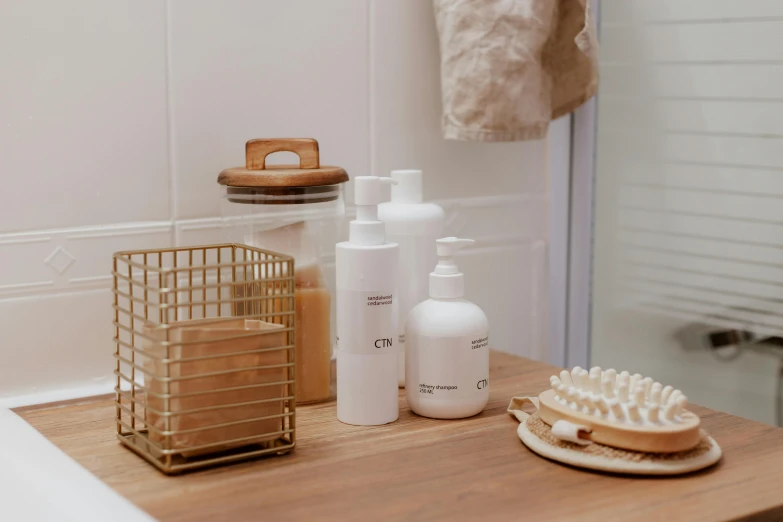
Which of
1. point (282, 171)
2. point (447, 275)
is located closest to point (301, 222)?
point (282, 171)

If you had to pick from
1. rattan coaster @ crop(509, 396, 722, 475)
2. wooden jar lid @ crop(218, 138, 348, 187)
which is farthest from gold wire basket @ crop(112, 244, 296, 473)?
rattan coaster @ crop(509, 396, 722, 475)

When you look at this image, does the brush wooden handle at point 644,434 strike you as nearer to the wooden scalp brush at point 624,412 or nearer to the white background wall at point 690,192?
the wooden scalp brush at point 624,412

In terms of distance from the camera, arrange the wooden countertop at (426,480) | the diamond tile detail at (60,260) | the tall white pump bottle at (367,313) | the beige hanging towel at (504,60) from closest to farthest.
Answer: the wooden countertop at (426,480)
the tall white pump bottle at (367,313)
the diamond tile detail at (60,260)
the beige hanging towel at (504,60)

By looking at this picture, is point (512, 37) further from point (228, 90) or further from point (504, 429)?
point (504, 429)

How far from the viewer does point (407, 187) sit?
3.14 ft

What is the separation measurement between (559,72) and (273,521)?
743 mm

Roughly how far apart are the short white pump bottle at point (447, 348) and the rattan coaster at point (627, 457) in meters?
0.10

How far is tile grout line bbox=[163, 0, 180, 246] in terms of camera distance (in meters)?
0.98

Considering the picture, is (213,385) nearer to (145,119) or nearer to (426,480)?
(426,480)

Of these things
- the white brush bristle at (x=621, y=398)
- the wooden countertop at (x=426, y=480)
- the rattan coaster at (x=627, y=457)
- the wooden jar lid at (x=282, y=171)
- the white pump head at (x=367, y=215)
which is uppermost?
the wooden jar lid at (x=282, y=171)

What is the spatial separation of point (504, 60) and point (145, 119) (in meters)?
0.42

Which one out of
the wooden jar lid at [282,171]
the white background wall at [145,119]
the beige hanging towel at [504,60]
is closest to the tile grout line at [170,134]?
the white background wall at [145,119]

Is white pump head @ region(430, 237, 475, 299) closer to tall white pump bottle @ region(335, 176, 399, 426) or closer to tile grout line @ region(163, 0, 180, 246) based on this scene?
tall white pump bottle @ region(335, 176, 399, 426)

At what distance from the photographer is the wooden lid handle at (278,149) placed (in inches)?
36.5
